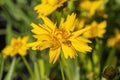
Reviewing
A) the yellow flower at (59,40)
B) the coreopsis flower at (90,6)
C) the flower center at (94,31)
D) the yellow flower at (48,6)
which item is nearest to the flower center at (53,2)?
the yellow flower at (48,6)

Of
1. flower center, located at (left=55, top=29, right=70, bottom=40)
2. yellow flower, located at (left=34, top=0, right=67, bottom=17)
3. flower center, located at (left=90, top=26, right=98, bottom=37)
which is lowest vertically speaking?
flower center, located at (left=55, top=29, right=70, bottom=40)

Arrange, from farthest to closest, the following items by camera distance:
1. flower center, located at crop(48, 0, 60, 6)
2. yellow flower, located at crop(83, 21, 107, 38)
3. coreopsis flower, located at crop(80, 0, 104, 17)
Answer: coreopsis flower, located at crop(80, 0, 104, 17)
yellow flower, located at crop(83, 21, 107, 38)
flower center, located at crop(48, 0, 60, 6)

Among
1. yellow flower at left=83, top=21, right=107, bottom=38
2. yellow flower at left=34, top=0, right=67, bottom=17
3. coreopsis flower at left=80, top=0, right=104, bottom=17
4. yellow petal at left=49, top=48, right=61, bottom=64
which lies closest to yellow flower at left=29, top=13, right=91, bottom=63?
yellow petal at left=49, top=48, right=61, bottom=64

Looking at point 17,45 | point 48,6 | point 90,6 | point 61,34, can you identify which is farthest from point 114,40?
point 61,34

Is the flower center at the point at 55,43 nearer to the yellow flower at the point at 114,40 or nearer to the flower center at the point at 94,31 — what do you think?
the flower center at the point at 94,31

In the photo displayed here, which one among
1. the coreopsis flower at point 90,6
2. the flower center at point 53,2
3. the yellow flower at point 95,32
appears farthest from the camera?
the coreopsis flower at point 90,6

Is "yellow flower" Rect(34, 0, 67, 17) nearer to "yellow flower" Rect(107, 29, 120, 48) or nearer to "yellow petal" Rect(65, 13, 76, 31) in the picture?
"yellow petal" Rect(65, 13, 76, 31)
